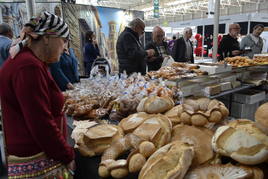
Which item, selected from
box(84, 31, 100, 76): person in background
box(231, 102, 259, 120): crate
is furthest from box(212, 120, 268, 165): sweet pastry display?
box(84, 31, 100, 76): person in background

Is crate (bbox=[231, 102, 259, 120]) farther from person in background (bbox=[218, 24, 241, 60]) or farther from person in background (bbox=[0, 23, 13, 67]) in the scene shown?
person in background (bbox=[0, 23, 13, 67])

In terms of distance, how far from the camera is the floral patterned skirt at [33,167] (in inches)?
40.8

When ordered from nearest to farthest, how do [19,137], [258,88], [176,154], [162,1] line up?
[176,154]
[19,137]
[258,88]
[162,1]

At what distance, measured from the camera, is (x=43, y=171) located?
107cm

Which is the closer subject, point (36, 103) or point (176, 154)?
point (176, 154)

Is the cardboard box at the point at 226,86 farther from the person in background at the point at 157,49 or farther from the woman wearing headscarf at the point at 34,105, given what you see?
the woman wearing headscarf at the point at 34,105

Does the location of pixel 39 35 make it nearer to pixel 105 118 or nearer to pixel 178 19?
pixel 105 118

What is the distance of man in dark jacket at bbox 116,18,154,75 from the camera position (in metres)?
2.86

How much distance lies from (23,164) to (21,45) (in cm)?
58

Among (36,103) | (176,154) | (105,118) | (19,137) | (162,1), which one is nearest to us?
(176,154)

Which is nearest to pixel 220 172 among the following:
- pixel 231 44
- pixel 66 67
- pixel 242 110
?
pixel 242 110

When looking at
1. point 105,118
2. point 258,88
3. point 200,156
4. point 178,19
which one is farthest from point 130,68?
point 178,19

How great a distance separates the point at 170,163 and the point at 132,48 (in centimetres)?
234

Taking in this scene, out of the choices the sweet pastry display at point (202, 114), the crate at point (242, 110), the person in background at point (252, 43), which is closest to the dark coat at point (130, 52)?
the crate at point (242, 110)
